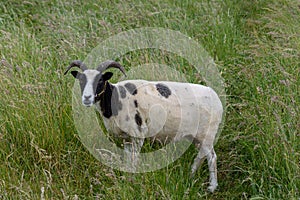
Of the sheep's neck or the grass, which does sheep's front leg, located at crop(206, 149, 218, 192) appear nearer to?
the grass

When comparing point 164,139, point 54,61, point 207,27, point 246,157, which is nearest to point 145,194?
point 164,139

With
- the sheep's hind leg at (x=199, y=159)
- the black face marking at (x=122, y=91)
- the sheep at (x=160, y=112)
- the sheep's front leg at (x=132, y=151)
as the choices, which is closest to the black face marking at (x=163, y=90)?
the sheep at (x=160, y=112)

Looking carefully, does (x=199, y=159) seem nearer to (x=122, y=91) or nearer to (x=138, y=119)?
(x=138, y=119)

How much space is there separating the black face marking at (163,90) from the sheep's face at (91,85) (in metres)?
0.53

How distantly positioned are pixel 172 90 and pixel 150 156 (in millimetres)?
703

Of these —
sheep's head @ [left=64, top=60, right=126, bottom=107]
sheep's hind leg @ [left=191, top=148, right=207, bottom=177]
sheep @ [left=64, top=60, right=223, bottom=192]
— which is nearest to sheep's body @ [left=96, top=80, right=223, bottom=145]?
sheep @ [left=64, top=60, right=223, bottom=192]

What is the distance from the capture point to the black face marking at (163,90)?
4406 millimetres

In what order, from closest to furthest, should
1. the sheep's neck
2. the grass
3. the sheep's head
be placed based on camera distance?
the grass
the sheep's head
the sheep's neck

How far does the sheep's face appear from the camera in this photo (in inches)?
159

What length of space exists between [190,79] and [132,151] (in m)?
1.47

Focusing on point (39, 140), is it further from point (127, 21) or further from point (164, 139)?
point (127, 21)

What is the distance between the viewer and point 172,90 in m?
4.43

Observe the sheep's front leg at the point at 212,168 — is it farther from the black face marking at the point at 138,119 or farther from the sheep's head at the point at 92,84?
the sheep's head at the point at 92,84

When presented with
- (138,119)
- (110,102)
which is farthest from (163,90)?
(110,102)
